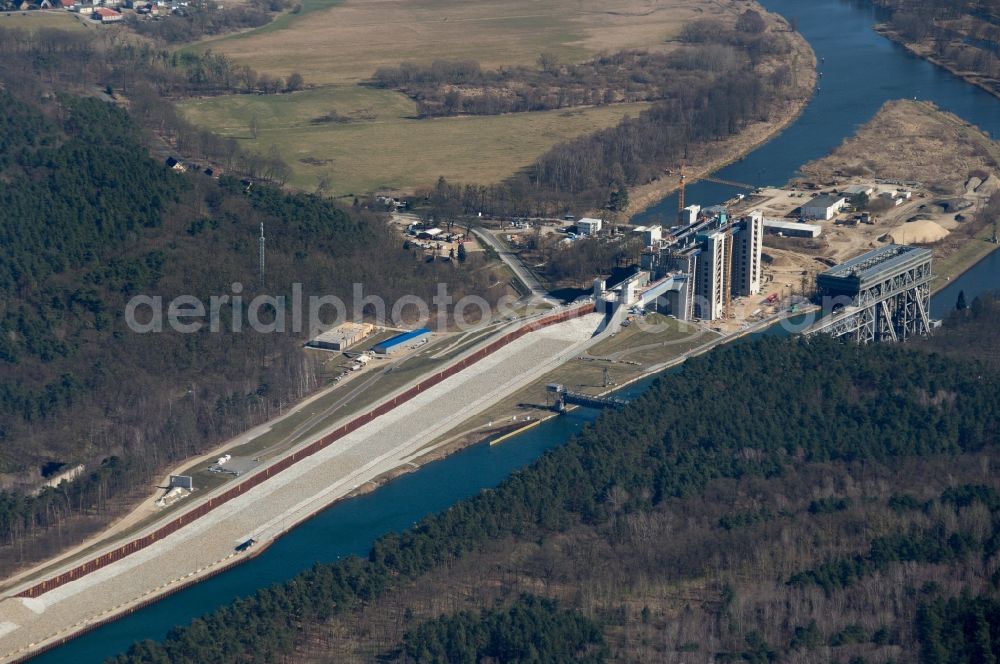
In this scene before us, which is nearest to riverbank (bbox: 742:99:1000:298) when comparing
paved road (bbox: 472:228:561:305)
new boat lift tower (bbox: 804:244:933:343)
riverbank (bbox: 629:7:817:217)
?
new boat lift tower (bbox: 804:244:933:343)

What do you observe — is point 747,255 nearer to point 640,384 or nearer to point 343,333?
point 640,384

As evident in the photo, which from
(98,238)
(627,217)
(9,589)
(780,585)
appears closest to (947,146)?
(627,217)

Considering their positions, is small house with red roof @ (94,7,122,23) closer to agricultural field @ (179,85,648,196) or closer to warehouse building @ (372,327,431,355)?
agricultural field @ (179,85,648,196)

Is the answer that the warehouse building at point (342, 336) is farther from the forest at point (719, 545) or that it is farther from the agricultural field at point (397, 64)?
the agricultural field at point (397, 64)

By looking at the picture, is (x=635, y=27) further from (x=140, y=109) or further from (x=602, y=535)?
(x=602, y=535)

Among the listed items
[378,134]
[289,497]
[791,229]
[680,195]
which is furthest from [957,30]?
[289,497]

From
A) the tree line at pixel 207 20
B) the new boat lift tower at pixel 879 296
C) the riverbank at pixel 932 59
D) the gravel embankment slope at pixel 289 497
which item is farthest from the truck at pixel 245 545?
the tree line at pixel 207 20
